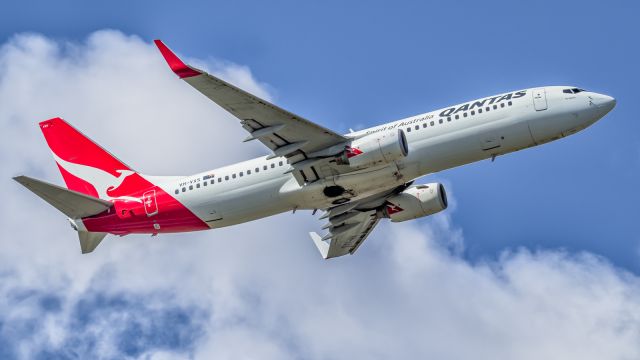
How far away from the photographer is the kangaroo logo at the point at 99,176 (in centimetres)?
6125

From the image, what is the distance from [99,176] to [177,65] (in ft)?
51.6

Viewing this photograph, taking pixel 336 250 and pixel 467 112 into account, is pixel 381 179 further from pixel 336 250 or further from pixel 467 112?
pixel 336 250

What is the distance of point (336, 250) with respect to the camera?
65.1 m

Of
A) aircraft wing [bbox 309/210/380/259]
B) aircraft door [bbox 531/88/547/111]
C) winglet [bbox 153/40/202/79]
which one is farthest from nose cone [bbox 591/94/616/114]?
winglet [bbox 153/40/202/79]

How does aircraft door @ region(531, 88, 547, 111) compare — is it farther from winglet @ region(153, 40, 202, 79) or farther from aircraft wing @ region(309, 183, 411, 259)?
winglet @ region(153, 40, 202, 79)

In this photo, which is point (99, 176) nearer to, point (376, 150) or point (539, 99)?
point (376, 150)

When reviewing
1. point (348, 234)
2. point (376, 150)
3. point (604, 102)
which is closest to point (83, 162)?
point (348, 234)

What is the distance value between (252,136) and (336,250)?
49.0 ft

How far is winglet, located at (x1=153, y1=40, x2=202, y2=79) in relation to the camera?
159 feet

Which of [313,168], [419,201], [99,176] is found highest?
[419,201]

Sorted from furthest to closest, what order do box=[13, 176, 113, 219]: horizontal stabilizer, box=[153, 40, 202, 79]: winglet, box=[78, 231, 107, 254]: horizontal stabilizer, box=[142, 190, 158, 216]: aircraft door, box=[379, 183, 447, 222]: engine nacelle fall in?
box=[379, 183, 447, 222]: engine nacelle
box=[78, 231, 107, 254]: horizontal stabilizer
box=[142, 190, 158, 216]: aircraft door
box=[13, 176, 113, 219]: horizontal stabilizer
box=[153, 40, 202, 79]: winglet

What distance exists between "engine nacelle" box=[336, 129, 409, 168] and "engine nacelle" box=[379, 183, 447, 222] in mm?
7287

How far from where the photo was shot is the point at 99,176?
6200 cm

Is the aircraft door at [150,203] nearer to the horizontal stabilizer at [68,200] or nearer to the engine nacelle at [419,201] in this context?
the horizontal stabilizer at [68,200]
